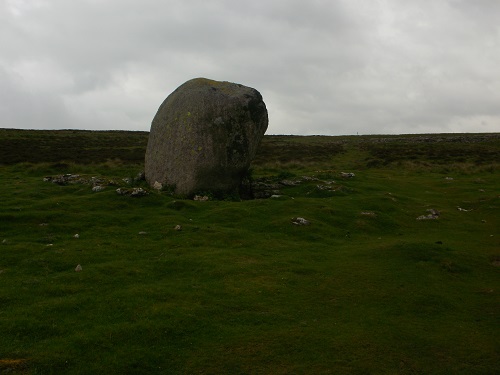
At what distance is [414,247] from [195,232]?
9096 mm

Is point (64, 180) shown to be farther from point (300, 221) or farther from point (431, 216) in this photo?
point (431, 216)

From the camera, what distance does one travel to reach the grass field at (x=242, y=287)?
990cm

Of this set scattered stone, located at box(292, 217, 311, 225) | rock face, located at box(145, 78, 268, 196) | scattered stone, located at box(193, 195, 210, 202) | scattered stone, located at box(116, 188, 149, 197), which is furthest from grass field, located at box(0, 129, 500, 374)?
rock face, located at box(145, 78, 268, 196)

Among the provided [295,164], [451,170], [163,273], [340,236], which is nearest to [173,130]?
[340,236]

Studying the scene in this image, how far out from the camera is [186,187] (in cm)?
2697

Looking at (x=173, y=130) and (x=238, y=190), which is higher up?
(x=173, y=130)

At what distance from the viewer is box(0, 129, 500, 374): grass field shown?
9898 mm

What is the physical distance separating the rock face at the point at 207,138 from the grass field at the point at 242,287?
1996mm

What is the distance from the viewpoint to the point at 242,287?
1374 centimetres

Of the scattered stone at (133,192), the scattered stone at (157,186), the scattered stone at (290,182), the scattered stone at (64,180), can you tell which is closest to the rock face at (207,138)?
the scattered stone at (157,186)

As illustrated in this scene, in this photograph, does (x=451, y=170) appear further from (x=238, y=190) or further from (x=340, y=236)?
(x=340, y=236)

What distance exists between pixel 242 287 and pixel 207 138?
48.4 feet

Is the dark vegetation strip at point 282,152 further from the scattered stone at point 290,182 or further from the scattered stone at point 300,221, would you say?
the scattered stone at point 300,221

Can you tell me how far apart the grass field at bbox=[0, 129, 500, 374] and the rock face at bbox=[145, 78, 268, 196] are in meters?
2.00
